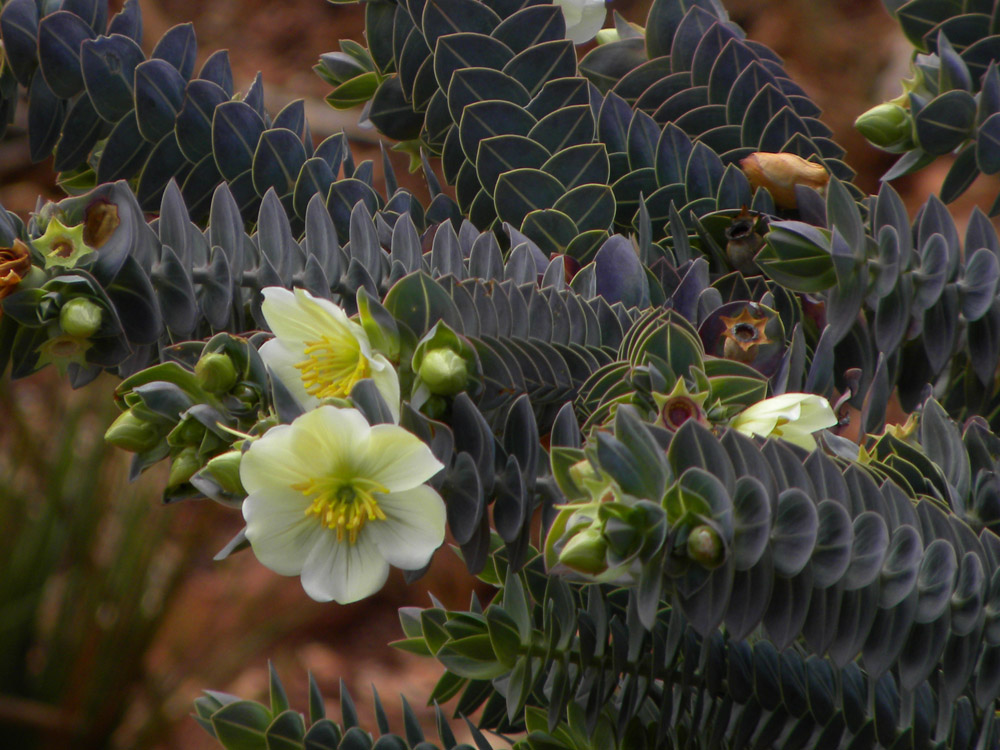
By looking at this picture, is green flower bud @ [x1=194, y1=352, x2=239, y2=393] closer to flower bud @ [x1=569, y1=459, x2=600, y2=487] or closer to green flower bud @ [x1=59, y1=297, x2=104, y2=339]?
green flower bud @ [x1=59, y1=297, x2=104, y2=339]

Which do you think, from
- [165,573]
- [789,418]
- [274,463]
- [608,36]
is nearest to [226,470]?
[274,463]

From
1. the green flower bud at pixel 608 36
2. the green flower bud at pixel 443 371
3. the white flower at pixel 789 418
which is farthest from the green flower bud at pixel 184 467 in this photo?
the green flower bud at pixel 608 36

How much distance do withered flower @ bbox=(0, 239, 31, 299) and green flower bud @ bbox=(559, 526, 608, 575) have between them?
0.84 feet

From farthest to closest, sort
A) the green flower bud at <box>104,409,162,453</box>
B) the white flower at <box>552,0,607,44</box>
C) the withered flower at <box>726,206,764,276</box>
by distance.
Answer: the white flower at <box>552,0,607,44</box> → the withered flower at <box>726,206,764,276</box> → the green flower bud at <box>104,409,162,453</box>

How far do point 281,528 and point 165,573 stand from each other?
181cm

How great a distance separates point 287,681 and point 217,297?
187 centimetres

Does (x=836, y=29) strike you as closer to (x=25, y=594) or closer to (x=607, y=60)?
(x=607, y=60)

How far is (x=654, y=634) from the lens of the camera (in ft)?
1.44

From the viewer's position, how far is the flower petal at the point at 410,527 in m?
0.37

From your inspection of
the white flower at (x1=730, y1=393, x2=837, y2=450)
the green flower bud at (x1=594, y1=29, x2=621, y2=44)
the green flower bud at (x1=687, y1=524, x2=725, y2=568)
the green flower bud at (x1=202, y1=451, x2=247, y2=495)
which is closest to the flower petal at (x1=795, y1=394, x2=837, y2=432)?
the white flower at (x1=730, y1=393, x2=837, y2=450)

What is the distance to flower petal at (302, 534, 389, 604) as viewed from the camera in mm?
407

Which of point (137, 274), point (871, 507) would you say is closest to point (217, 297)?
point (137, 274)

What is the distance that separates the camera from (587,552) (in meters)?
0.33

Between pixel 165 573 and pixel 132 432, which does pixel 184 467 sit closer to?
pixel 132 432
